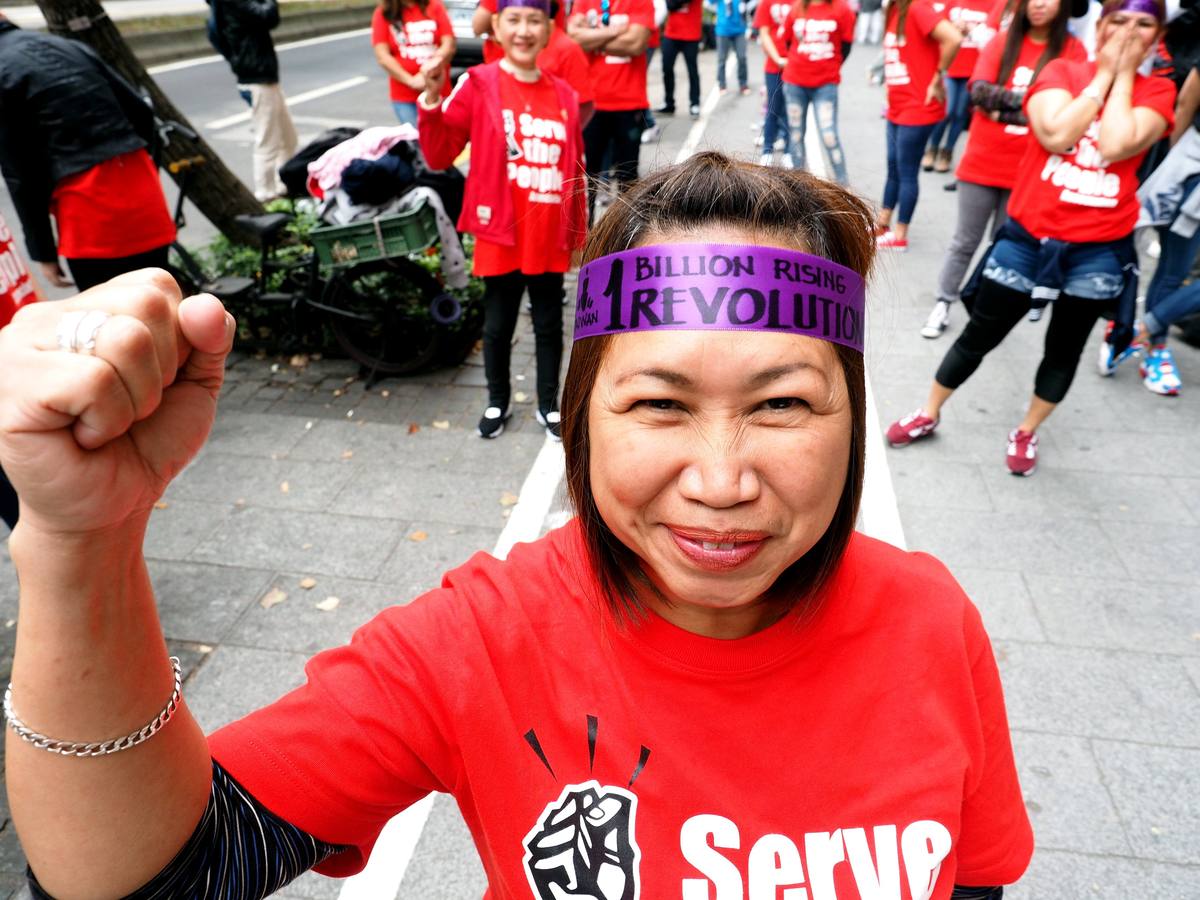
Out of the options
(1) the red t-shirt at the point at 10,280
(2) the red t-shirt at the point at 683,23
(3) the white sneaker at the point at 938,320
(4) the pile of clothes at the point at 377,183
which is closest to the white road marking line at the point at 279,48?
(2) the red t-shirt at the point at 683,23

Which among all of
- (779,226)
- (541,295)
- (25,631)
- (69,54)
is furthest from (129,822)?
(69,54)

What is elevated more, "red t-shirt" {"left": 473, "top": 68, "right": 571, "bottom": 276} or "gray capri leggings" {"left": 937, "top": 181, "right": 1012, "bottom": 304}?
"red t-shirt" {"left": 473, "top": 68, "right": 571, "bottom": 276}

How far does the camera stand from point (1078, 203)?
Answer: 3617 mm

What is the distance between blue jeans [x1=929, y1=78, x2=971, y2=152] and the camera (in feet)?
27.8

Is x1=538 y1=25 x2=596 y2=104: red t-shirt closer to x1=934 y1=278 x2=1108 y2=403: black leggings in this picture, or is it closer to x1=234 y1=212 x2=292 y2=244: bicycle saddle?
x1=234 y1=212 x2=292 y2=244: bicycle saddle

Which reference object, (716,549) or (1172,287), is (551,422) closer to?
(716,549)

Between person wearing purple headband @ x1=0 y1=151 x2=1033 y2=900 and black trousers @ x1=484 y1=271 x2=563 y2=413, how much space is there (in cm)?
318

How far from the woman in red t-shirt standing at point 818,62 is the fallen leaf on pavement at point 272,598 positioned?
592cm

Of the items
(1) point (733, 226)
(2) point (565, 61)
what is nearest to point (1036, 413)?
(2) point (565, 61)

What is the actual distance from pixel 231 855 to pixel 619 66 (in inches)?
260

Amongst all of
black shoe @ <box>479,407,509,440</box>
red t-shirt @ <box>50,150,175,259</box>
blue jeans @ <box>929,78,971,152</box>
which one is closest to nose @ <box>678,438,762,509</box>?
black shoe @ <box>479,407,509,440</box>

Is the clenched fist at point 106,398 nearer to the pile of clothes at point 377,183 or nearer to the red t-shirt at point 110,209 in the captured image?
the red t-shirt at point 110,209

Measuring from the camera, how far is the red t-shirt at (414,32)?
661 centimetres

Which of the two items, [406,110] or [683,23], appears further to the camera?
[683,23]
